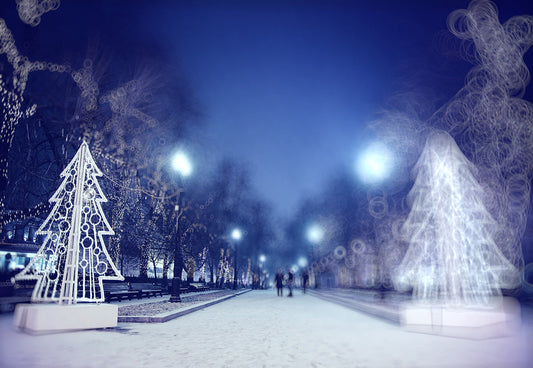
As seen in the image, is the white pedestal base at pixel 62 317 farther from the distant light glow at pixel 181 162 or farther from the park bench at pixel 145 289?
the park bench at pixel 145 289

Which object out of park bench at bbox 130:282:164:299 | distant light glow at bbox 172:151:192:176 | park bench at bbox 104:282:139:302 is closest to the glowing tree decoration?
distant light glow at bbox 172:151:192:176

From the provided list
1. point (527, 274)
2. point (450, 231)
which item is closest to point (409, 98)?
point (527, 274)

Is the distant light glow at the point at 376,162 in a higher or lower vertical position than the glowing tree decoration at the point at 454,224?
higher

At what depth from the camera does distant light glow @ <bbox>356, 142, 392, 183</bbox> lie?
1814cm

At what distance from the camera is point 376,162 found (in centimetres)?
1828

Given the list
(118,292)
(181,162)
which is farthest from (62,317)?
(118,292)

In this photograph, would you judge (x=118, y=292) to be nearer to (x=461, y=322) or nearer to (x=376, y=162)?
(x=376, y=162)

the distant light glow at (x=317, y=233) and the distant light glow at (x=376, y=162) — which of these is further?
the distant light glow at (x=317, y=233)

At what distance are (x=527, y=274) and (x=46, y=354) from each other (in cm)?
2468

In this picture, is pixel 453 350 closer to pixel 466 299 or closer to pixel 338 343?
pixel 338 343

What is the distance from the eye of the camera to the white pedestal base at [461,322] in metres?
9.38

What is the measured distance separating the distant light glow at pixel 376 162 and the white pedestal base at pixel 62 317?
1279 cm

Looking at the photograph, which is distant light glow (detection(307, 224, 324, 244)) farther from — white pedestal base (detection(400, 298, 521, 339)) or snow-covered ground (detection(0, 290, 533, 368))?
white pedestal base (detection(400, 298, 521, 339))

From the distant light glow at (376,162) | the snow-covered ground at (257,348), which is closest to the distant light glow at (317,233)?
the distant light glow at (376,162)
